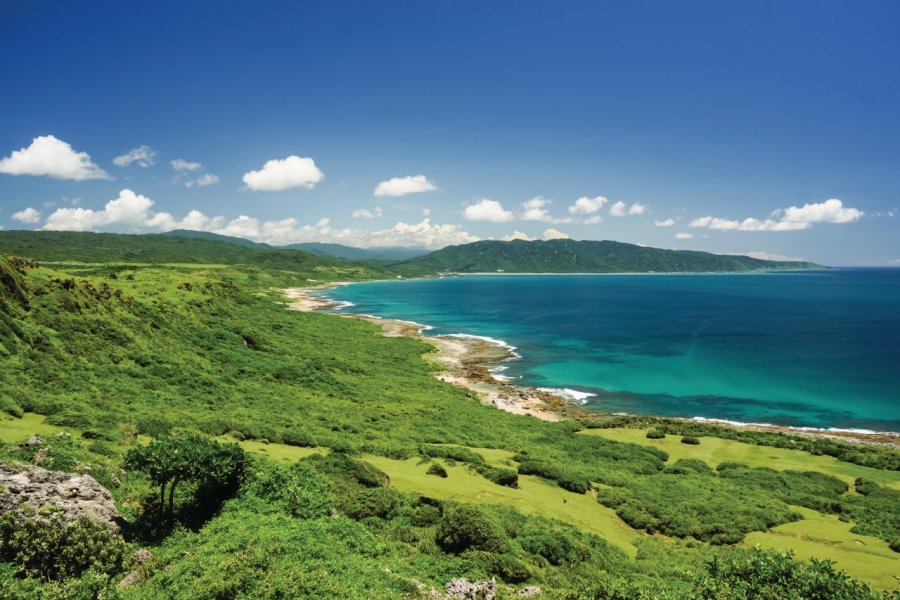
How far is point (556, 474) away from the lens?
33969 millimetres

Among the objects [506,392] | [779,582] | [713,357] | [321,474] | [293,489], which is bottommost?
[506,392]

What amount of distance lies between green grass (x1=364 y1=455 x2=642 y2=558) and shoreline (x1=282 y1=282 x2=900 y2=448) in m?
30.1

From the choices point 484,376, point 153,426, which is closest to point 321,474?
point 153,426

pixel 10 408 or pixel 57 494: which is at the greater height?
pixel 57 494

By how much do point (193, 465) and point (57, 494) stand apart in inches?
163

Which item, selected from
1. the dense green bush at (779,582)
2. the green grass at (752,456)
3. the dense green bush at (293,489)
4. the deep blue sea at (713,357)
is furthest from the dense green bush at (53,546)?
the deep blue sea at (713,357)

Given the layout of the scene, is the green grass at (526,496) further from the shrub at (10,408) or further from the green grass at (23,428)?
the shrub at (10,408)

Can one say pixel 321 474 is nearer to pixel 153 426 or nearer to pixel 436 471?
pixel 436 471

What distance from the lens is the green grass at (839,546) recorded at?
2175 centimetres

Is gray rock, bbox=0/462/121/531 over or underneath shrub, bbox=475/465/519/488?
over

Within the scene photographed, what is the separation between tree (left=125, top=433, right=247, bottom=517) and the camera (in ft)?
57.8

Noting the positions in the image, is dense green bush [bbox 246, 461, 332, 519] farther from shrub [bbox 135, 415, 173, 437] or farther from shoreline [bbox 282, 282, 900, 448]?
shoreline [bbox 282, 282, 900, 448]

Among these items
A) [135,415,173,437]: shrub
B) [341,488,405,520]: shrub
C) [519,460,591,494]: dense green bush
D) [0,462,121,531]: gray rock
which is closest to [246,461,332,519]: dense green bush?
[341,488,405,520]: shrub

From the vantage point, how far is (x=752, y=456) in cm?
4556
